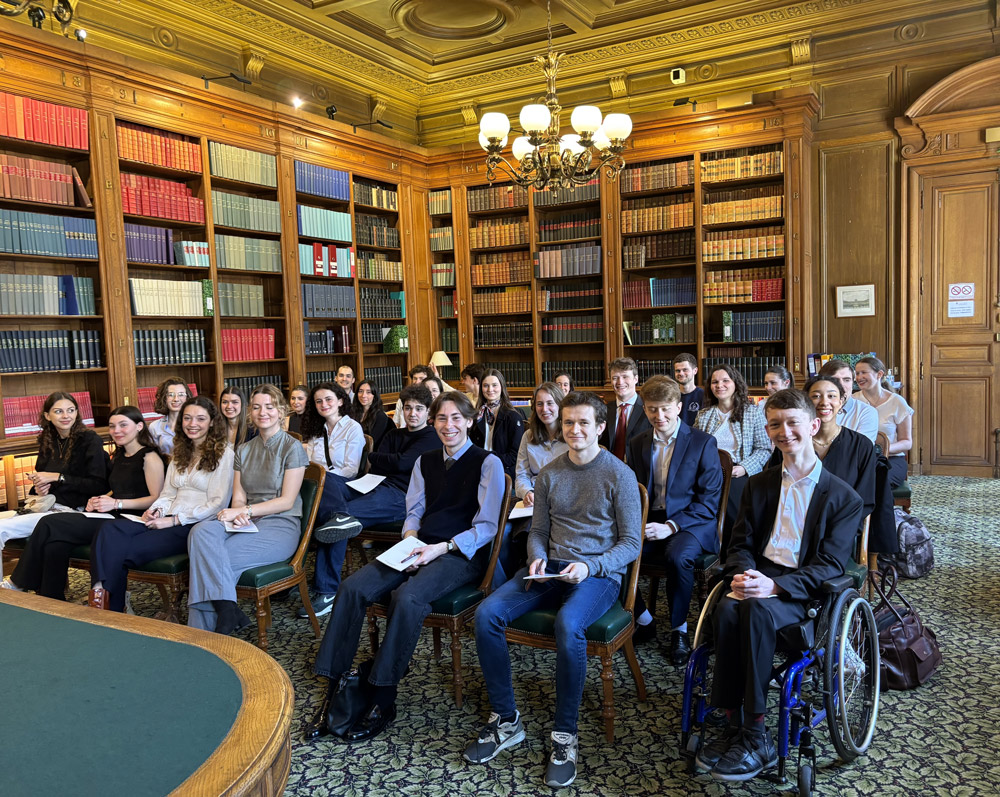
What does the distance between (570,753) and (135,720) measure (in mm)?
1508

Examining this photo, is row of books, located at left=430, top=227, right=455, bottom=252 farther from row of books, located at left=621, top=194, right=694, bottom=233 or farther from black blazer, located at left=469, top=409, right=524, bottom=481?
black blazer, located at left=469, top=409, right=524, bottom=481

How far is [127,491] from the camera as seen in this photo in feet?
13.5

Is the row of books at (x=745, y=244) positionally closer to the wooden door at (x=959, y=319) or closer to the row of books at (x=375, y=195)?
the wooden door at (x=959, y=319)

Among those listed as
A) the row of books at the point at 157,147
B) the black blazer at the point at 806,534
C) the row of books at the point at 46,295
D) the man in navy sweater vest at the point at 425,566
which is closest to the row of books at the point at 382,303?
the row of books at the point at 157,147

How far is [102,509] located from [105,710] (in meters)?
2.83

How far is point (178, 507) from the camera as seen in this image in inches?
149

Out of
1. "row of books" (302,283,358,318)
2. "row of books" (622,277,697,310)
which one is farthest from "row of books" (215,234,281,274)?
"row of books" (622,277,697,310)

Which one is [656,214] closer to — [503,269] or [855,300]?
[503,269]

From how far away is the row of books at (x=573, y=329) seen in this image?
25.9 feet

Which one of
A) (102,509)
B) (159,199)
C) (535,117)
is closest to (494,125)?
(535,117)

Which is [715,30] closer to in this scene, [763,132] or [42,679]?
[763,132]

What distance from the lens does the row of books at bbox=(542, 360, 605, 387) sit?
7926mm

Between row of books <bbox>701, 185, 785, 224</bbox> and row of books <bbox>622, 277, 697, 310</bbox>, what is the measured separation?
2.10ft

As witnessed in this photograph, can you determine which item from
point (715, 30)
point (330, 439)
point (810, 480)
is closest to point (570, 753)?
point (810, 480)
